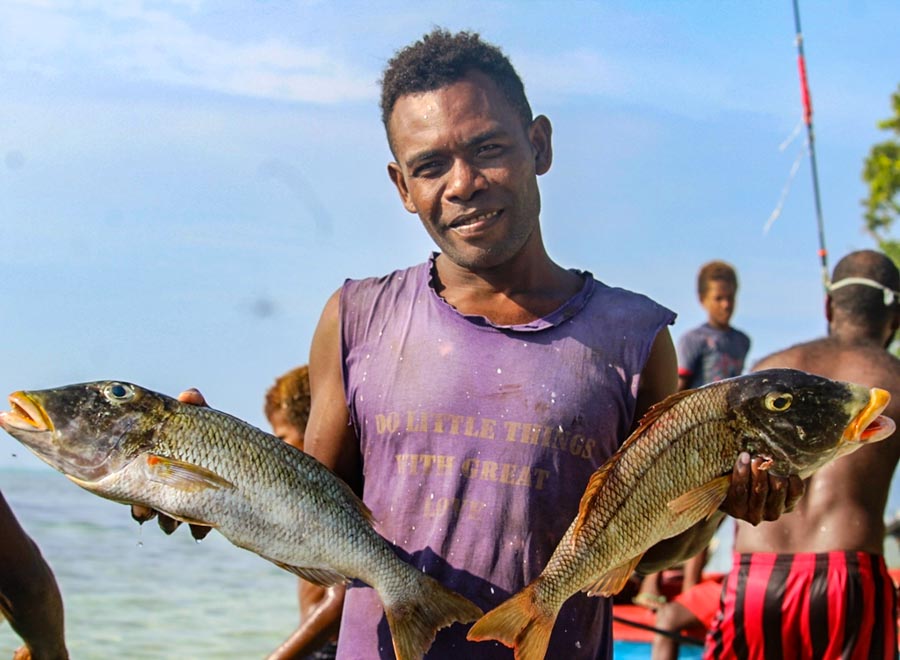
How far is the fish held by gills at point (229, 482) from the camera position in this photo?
2.90 meters

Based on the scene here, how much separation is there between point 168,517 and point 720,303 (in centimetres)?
780

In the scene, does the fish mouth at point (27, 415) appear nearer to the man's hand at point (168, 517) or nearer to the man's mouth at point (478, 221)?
the man's hand at point (168, 517)

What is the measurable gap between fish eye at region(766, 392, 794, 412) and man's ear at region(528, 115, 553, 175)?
3.13 feet

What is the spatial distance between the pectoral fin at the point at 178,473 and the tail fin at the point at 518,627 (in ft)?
2.43

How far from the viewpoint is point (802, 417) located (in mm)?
3084

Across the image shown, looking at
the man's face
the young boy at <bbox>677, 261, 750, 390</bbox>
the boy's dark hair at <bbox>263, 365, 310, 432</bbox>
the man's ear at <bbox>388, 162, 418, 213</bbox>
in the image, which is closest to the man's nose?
the man's face

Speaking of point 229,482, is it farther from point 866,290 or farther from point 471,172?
point 866,290

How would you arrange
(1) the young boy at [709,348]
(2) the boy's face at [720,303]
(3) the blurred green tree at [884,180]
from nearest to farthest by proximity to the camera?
(1) the young boy at [709,348]
(2) the boy's face at [720,303]
(3) the blurred green tree at [884,180]

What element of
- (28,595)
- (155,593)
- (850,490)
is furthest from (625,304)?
(155,593)

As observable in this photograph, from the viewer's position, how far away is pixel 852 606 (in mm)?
5770

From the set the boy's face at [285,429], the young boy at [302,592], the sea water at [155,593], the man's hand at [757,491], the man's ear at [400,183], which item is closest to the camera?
the man's hand at [757,491]

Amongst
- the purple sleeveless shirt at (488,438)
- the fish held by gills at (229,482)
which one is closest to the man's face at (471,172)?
the purple sleeveless shirt at (488,438)

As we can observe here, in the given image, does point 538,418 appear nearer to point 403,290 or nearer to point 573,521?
point 573,521

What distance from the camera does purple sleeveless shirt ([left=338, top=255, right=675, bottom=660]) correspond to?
3146mm
